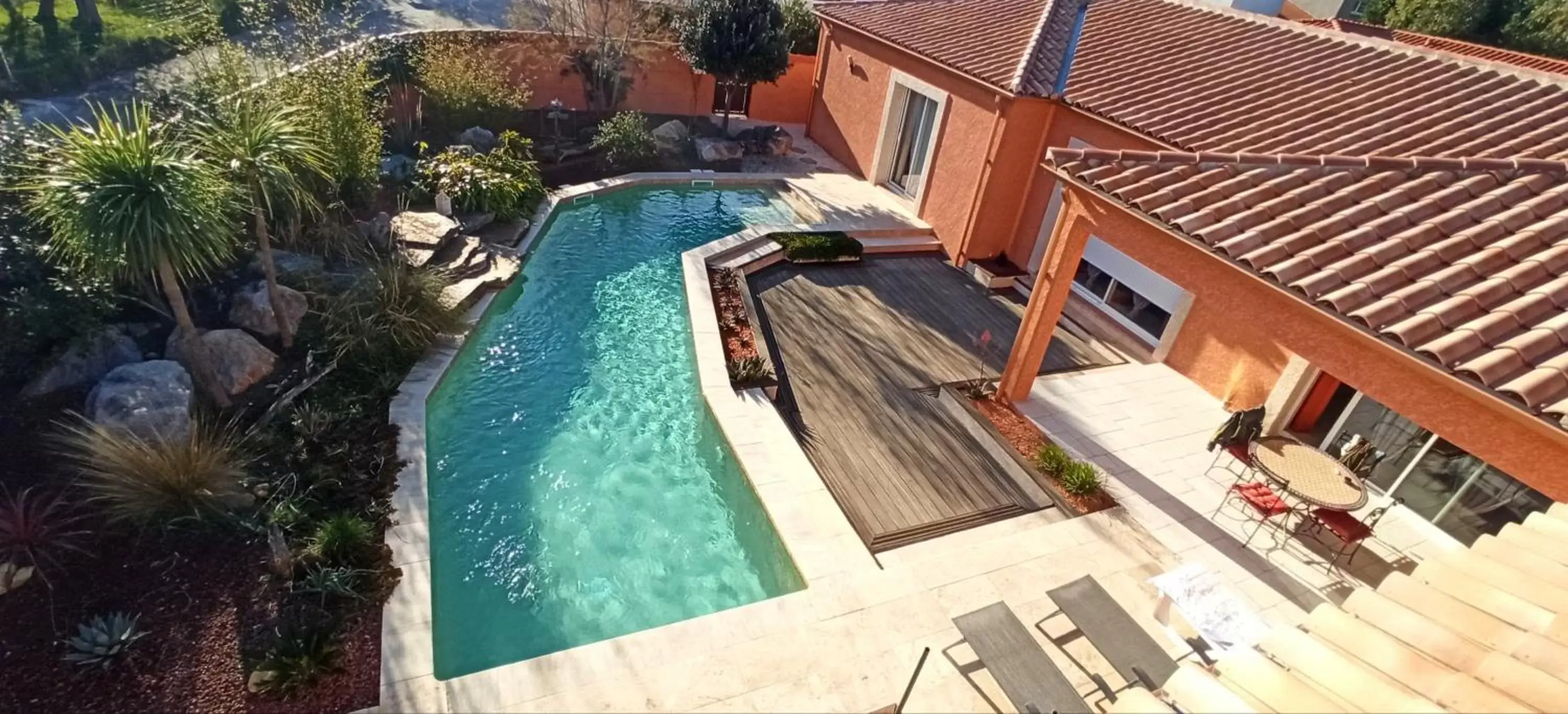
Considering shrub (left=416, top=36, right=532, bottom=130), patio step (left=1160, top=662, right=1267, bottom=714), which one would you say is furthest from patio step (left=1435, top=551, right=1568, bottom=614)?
shrub (left=416, top=36, right=532, bottom=130)

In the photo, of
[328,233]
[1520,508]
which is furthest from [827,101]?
[1520,508]

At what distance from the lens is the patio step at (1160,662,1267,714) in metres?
4.09

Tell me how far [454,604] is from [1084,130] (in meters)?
16.2

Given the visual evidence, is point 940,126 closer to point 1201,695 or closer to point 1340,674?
point 1340,674

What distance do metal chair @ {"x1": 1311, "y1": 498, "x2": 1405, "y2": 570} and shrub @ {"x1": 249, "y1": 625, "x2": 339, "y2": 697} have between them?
12734 mm

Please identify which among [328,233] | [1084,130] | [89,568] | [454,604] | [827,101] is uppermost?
[1084,130]

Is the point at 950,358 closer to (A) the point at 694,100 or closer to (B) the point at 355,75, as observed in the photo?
(B) the point at 355,75

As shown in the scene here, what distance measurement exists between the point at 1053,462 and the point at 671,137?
18.1 meters

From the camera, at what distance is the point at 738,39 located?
2302 cm

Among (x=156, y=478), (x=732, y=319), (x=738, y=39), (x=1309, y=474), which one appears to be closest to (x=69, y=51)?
(x=738, y=39)

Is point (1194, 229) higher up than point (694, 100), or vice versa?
point (1194, 229)

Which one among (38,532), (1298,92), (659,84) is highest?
(1298,92)

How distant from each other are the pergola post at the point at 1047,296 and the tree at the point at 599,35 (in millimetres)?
Result: 18723

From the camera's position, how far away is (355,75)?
1522 cm
